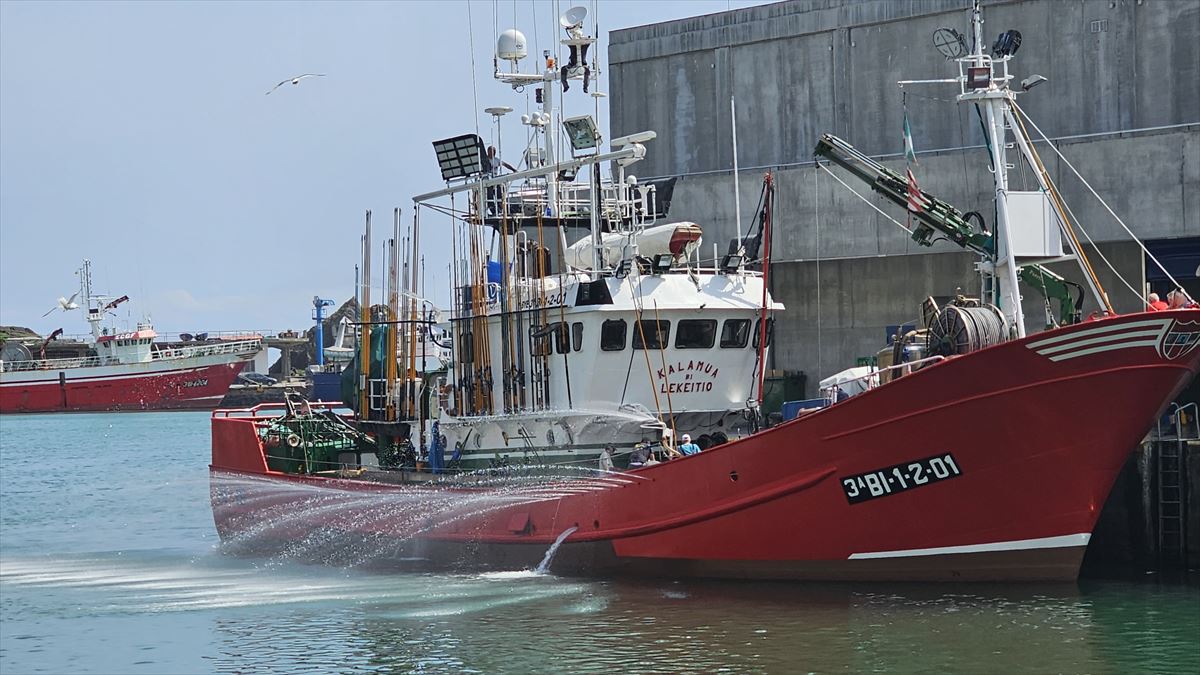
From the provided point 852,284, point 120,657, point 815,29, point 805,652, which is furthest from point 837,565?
point 815,29

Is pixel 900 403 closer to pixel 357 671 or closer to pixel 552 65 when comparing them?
pixel 357 671

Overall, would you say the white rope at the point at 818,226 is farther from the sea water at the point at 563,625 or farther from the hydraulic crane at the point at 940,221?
the sea water at the point at 563,625

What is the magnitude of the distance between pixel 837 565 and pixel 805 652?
198cm

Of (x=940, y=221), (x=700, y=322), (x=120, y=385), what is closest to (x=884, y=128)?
(x=940, y=221)

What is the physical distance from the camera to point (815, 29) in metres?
29.2

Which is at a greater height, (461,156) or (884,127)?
(884,127)

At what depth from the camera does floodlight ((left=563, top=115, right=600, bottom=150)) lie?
18266 mm

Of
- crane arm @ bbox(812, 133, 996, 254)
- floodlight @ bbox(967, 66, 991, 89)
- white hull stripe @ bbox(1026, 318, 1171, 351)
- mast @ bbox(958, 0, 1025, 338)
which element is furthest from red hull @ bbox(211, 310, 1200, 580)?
crane arm @ bbox(812, 133, 996, 254)

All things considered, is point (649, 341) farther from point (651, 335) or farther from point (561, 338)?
point (561, 338)

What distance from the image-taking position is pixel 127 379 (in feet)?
276

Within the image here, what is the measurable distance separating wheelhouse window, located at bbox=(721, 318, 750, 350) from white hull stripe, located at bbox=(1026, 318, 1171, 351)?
4700 mm

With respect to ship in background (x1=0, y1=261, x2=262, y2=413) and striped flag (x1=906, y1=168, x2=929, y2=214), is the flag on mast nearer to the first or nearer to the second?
striped flag (x1=906, y1=168, x2=929, y2=214)

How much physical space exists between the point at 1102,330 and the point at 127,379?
253 ft

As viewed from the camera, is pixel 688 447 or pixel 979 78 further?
pixel 688 447
